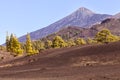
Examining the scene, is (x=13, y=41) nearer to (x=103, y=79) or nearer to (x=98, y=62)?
(x=98, y=62)

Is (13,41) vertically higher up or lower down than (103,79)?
higher up

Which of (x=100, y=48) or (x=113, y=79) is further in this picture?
(x=100, y=48)

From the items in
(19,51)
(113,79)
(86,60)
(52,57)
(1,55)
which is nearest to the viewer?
(113,79)

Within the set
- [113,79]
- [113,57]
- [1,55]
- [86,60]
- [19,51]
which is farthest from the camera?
[19,51]

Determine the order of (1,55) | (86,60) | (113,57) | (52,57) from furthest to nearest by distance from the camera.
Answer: (1,55), (52,57), (86,60), (113,57)

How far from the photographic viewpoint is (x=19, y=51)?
151750 mm

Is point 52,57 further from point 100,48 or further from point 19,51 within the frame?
point 19,51

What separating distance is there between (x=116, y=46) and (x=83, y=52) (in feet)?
26.8

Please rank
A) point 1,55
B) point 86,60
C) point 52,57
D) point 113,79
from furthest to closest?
point 1,55 → point 52,57 → point 86,60 → point 113,79

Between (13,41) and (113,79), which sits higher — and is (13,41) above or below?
above

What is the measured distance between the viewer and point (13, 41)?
15275 cm

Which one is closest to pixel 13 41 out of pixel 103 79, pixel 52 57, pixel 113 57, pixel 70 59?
pixel 52 57

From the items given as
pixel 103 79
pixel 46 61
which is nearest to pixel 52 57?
pixel 46 61

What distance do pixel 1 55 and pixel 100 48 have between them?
64113 mm
